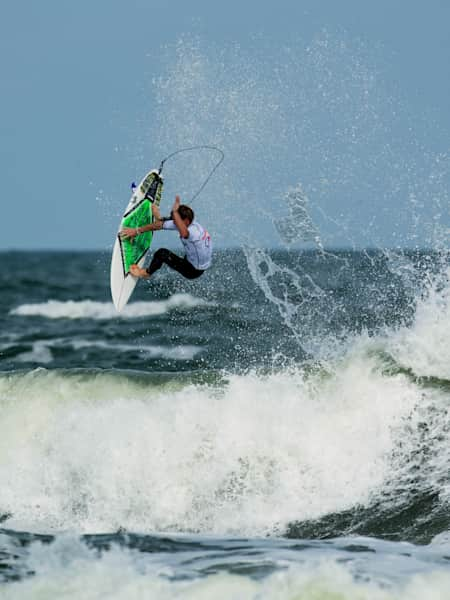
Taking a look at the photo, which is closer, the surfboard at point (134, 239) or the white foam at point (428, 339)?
the white foam at point (428, 339)

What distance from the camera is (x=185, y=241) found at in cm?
1003

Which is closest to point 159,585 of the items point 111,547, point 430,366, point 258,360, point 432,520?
point 111,547

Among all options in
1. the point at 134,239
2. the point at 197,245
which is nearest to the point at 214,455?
the point at 197,245

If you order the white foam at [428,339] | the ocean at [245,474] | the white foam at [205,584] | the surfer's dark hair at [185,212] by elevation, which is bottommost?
the white foam at [205,584]

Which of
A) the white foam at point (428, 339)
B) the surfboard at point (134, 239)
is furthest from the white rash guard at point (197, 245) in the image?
the white foam at point (428, 339)

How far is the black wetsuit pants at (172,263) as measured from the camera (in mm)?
10305

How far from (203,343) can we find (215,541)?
31.0 feet

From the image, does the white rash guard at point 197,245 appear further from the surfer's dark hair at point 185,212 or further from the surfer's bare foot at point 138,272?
the surfer's bare foot at point 138,272

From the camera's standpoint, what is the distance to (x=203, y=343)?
16.4 meters

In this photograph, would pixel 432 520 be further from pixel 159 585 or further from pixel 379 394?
pixel 159 585

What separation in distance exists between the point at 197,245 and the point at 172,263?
49 centimetres

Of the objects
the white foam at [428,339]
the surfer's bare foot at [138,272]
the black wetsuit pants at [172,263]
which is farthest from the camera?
the surfer's bare foot at [138,272]

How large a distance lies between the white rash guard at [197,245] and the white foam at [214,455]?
1.51 metres

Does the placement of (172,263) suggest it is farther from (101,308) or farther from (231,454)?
(101,308)
